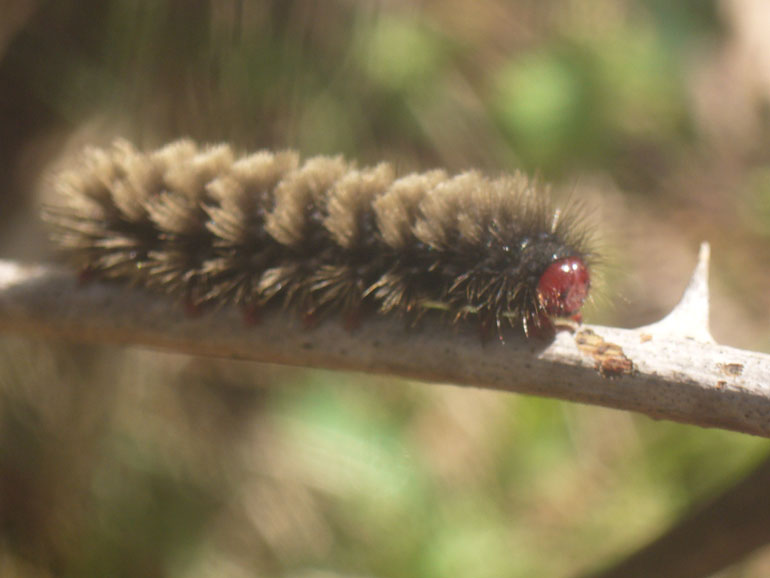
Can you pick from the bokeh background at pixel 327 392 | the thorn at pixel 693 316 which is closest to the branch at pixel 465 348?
the thorn at pixel 693 316

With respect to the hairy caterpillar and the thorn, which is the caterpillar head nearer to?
the hairy caterpillar

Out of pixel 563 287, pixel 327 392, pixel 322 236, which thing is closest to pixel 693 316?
pixel 563 287

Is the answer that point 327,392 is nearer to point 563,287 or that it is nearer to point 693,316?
point 563,287

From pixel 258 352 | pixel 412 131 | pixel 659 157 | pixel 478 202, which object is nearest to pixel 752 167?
pixel 659 157

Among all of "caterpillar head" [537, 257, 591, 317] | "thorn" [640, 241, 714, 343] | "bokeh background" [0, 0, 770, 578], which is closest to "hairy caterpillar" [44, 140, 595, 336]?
"caterpillar head" [537, 257, 591, 317]

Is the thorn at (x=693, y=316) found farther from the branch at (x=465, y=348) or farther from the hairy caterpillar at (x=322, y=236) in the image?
the hairy caterpillar at (x=322, y=236)
